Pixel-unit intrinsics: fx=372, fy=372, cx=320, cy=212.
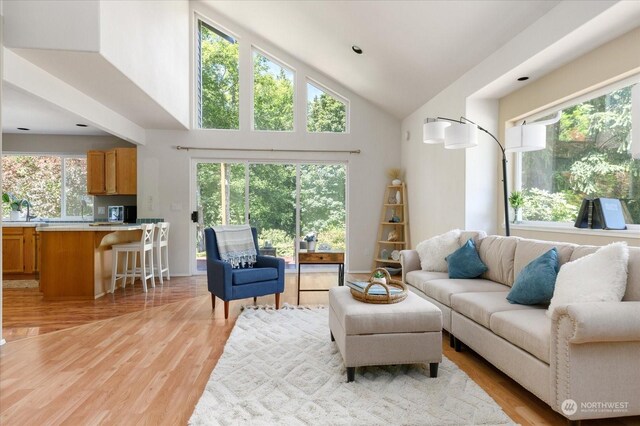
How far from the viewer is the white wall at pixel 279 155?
6223 mm

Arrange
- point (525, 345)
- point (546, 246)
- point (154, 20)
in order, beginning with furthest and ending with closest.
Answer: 1. point (154, 20)
2. point (546, 246)
3. point (525, 345)

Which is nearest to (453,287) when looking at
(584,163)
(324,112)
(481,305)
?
(481,305)

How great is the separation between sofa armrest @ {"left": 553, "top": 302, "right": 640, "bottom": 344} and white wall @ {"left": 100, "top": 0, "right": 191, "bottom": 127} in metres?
3.82

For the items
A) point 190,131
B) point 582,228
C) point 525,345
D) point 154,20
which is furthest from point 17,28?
point 582,228

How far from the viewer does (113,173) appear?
20.4 feet

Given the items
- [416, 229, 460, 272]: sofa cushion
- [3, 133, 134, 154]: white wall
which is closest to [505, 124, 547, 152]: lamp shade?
[416, 229, 460, 272]: sofa cushion

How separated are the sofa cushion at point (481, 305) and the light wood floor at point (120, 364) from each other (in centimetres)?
36

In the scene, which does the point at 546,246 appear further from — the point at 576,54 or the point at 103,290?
the point at 103,290

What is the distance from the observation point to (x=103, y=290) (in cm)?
488

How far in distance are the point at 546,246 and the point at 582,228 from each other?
711 mm

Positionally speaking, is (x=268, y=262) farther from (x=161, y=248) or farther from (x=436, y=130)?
(x=161, y=248)

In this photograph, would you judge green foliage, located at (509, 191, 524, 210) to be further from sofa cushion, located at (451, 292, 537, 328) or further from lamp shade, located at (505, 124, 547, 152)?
sofa cushion, located at (451, 292, 537, 328)

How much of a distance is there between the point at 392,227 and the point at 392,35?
132 inches

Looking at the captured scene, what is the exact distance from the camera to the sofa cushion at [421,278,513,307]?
310 centimetres
